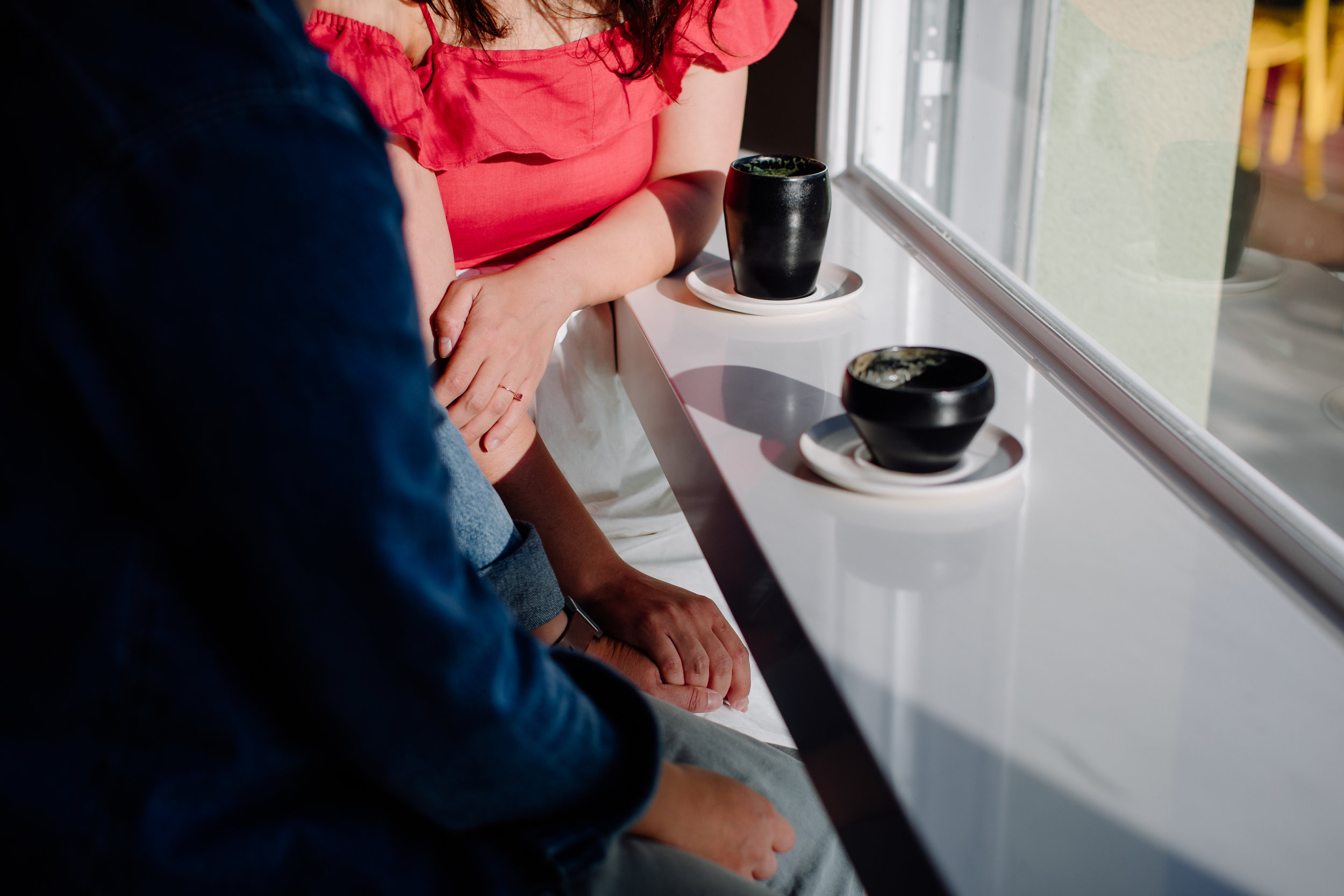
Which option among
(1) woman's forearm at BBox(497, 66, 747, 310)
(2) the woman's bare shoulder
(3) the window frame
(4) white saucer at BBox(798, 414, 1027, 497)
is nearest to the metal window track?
(3) the window frame

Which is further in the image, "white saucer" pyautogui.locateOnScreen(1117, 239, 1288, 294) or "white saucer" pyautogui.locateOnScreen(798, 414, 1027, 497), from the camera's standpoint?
"white saucer" pyautogui.locateOnScreen(1117, 239, 1288, 294)

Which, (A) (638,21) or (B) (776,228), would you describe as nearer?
(B) (776,228)

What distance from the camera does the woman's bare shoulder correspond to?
3.01 ft

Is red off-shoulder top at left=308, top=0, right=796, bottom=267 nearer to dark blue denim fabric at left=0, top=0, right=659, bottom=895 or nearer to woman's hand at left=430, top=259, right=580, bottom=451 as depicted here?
woman's hand at left=430, top=259, right=580, bottom=451

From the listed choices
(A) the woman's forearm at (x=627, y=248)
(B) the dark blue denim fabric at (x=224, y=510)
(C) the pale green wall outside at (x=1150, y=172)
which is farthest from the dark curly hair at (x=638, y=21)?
(B) the dark blue denim fabric at (x=224, y=510)

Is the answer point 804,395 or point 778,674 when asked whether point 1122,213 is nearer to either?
point 804,395

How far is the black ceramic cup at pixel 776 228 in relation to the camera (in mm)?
896

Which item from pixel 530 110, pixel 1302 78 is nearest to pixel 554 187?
pixel 530 110

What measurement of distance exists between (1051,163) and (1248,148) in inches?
18.6

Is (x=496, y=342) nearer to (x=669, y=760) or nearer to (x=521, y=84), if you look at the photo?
(x=521, y=84)

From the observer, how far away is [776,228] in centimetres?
90

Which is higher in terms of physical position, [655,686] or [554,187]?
[554,187]

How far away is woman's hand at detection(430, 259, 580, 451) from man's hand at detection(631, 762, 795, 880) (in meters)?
0.50

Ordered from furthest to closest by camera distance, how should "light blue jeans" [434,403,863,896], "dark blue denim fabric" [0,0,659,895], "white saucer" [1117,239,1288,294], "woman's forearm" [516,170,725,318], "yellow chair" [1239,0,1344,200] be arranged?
"woman's forearm" [516,170,725,318] → "white saucer" [1117,239,1288,294] → "yellow chair" [1239,0,1344,200] → "light blue jeans" [434,403,863,896] → "dark blue denim fabric" [0,0,659,895]
